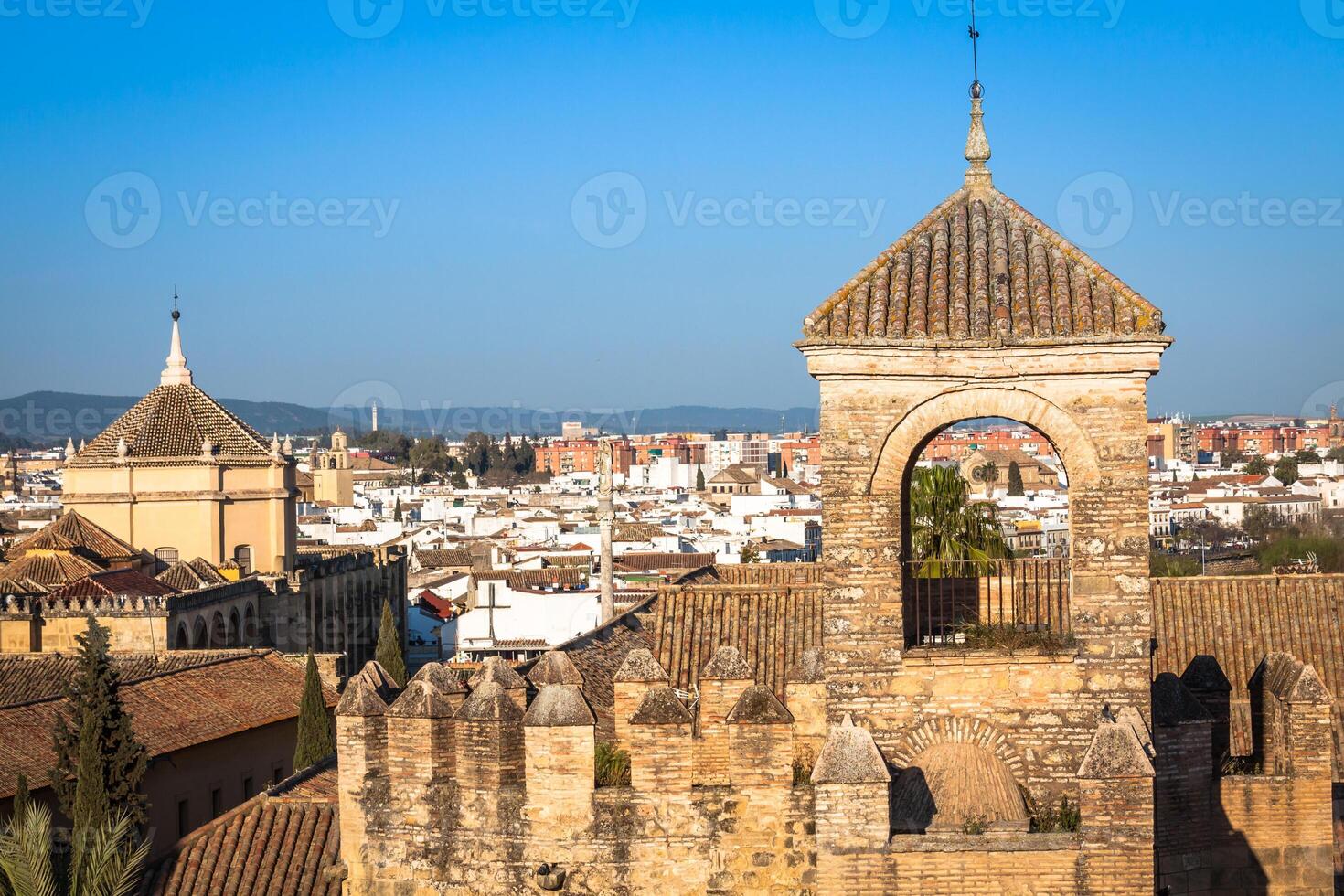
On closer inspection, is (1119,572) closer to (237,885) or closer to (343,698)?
(343,698)

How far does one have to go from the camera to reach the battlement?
9.09 metres

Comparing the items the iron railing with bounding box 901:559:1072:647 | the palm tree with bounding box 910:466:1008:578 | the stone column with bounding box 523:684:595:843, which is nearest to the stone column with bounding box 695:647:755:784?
the stone column with bounding box 523:684:595:843

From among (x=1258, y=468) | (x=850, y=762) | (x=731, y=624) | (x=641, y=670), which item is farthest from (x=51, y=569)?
(x=1258, y=468)

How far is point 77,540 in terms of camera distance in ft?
147

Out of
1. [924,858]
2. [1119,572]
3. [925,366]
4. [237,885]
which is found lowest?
[237,885]

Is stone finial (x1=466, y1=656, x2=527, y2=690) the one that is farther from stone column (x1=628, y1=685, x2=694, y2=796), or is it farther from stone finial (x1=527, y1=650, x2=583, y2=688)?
stone column (x1=628, y1=685, x2=694, y2=796)

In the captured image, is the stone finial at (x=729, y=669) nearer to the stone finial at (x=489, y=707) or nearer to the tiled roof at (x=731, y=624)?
the stone finial at (x=489, y=707)

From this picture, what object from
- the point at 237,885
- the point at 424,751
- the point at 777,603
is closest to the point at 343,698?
the point at 424,751

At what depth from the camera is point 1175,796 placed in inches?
396

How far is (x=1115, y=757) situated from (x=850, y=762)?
1.27 metres

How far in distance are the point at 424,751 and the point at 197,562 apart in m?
36.7

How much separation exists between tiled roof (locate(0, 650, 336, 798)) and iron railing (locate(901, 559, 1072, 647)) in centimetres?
1437

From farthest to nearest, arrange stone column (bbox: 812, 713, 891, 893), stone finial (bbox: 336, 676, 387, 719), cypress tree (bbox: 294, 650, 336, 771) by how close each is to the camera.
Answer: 1. cypress tree (bbox: 294, 650, 336, 771)
2. stone finial (bbox: 336, 676, 387, 719)
3. stone column (bbox: 812, 713, 891, 893)

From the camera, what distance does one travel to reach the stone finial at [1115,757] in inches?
348
